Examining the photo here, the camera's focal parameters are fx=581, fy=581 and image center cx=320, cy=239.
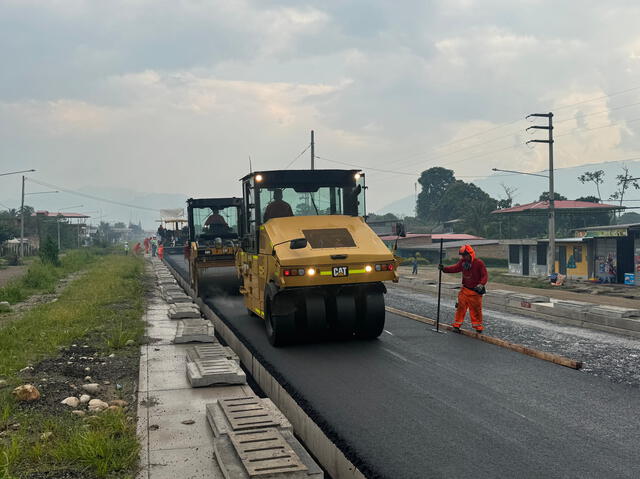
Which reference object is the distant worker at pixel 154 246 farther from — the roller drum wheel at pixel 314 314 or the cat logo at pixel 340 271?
the cat logo at pixel 340 271

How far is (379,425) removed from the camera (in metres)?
5.83

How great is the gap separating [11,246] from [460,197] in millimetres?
59844

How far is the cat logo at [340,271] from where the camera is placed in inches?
354

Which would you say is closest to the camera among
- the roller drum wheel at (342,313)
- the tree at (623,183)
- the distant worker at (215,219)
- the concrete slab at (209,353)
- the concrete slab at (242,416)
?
the concrete slab at (242,416)

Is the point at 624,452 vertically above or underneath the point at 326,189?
underneath

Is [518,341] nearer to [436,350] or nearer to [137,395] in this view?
[436,350]

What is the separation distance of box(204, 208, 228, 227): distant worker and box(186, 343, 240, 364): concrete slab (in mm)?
9819

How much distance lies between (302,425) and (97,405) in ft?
7.52

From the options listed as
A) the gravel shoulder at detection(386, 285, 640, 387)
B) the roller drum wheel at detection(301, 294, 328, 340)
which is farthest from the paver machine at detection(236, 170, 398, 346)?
the gravel shoulder at detection(386, 285, 640, 387)

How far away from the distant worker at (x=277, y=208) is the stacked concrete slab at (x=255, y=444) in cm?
474

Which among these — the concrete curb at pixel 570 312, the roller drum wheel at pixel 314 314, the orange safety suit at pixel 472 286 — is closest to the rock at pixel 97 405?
the roller drum wheel at pixel 314 314

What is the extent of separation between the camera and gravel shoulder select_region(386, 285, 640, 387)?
802cm

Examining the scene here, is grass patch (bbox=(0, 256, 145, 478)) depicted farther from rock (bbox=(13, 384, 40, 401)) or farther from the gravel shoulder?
the gravel shoulder

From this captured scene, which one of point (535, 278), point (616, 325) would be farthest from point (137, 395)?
point (535, 278)
